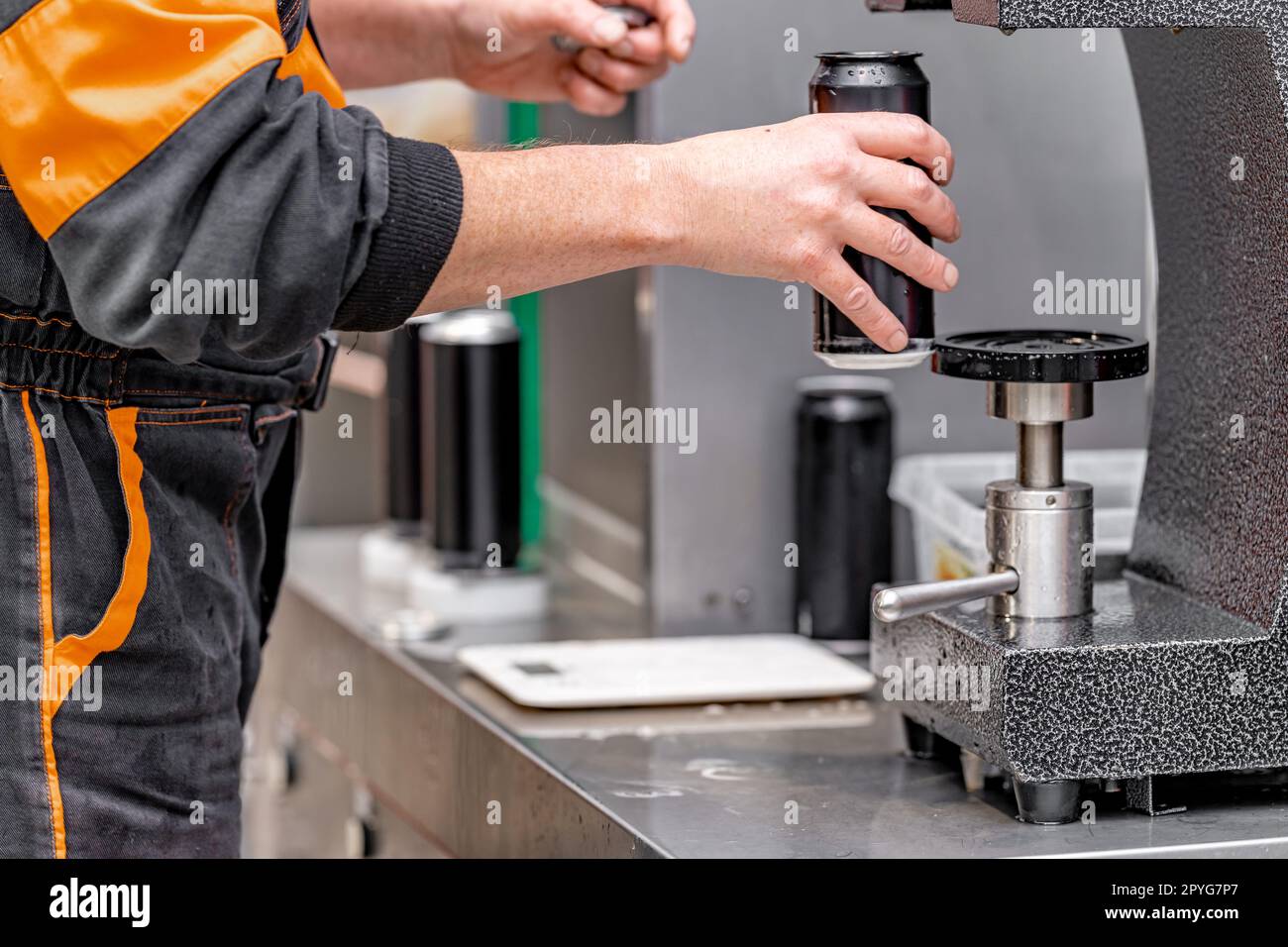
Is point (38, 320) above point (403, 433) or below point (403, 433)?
above

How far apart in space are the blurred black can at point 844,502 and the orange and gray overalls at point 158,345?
55 centimetres

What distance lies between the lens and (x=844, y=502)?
1715 mm

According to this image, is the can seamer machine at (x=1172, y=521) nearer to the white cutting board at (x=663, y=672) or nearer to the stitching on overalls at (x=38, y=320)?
the white cutting board at (x=663, y=672)

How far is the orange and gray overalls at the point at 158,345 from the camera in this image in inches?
40.3

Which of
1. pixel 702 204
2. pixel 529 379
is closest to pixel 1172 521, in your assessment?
pixel 702 204

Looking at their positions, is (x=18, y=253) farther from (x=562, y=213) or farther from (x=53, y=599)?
(x=562, y=213)

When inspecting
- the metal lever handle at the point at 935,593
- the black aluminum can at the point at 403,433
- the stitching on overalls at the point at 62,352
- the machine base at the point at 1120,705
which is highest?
the stitching on overalls at the point at 62,352

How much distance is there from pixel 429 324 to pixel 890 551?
554 millimetres

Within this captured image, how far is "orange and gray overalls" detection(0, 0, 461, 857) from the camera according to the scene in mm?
1024

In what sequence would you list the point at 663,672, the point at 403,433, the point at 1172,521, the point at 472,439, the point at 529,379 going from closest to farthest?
the point at 1172,521 < the point at 663,672 < the point at 472,439 < the point at 403,433 < the point at 529,379

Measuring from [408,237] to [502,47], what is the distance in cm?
55

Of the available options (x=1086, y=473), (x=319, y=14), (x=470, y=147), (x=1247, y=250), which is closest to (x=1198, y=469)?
(x=1247, y=250)

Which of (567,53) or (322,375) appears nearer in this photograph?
(322,375)

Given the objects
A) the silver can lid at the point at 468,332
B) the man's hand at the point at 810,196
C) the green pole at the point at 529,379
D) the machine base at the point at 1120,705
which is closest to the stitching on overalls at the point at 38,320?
the man's hand at the point at 810,196
